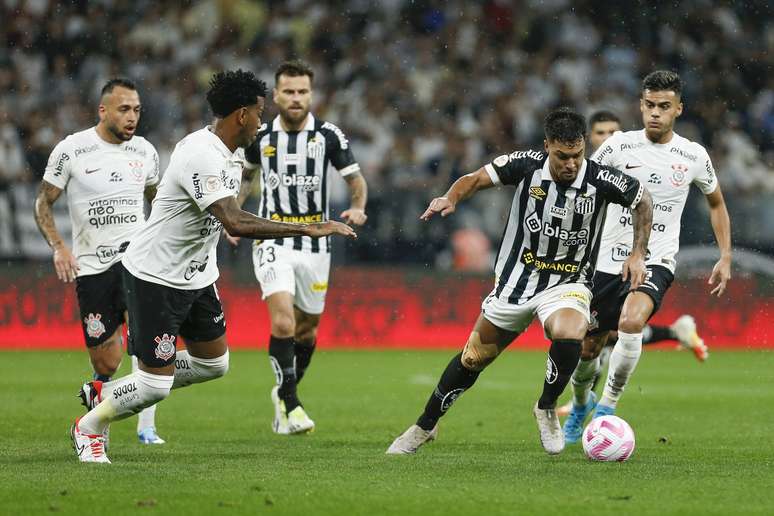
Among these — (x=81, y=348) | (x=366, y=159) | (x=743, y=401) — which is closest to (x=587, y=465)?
(x=743, y=401)

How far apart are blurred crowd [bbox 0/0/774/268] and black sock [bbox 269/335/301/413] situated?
8.98 m

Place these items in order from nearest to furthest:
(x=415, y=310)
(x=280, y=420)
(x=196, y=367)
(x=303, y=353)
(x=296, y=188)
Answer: (x=196, y=367), (x=280, y=420), (x=296, y=188), (x=303, y=353), (x=415, y=310)

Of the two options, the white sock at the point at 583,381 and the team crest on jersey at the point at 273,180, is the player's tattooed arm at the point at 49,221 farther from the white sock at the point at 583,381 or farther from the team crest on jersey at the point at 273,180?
the white sock at the point at 583,381

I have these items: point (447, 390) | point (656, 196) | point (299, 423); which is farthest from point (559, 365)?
point (299, 423)

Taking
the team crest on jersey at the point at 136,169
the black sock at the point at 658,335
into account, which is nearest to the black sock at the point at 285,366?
the team crest on jersey at the point at 136,169

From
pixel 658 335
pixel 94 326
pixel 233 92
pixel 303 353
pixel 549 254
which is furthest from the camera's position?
pixel 658 335

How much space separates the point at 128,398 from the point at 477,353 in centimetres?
209

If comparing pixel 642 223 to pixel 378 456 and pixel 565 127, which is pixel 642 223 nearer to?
pixel 565 127

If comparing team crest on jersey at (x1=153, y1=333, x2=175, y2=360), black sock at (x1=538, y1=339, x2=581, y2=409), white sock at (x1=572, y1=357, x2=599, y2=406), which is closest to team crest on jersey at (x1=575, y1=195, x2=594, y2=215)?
black sock at (x1=538, y1=339, x2=581, y2=409)

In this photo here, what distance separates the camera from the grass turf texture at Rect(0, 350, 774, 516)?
227 inches

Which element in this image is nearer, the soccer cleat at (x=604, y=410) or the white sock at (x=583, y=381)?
the soccer cleat at (x=604, y=410)

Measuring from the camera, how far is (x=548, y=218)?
24.7 feet

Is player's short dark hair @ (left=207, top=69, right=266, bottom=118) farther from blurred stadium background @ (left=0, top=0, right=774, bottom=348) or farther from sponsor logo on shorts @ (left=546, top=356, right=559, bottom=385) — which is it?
blurred stadium background @ (left=0, top=0, right=774, bottom=348)

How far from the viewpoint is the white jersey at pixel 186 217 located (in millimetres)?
6996
